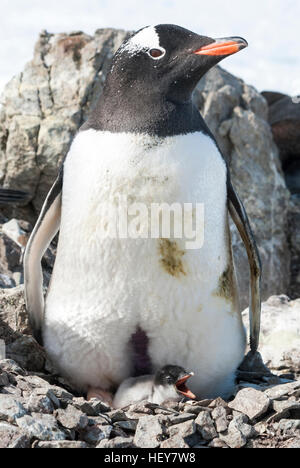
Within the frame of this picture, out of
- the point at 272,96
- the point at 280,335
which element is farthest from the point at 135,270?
the point at 272,96

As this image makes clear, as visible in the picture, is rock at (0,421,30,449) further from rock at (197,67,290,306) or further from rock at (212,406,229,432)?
rock at (197,67,290,306)

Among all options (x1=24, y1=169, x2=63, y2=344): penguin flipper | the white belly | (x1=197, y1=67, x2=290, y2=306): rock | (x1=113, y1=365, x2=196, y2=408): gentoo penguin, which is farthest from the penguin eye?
(x1=197, y1=67, x2=290, y2=306): rock

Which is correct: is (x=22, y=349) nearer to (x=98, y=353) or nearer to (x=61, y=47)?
(x=98, y=353)

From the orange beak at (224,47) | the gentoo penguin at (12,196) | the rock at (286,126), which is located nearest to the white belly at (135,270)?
the orange beak at (224,47)

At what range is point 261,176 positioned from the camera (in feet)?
26.9

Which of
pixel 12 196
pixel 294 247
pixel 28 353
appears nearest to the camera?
pixel 28 353

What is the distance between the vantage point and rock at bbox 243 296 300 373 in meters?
3.66

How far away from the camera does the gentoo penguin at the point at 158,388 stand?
2.48 m

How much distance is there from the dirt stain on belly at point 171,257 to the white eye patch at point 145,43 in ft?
2.26

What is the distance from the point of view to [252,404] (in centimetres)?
238

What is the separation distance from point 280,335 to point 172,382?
1568 mm

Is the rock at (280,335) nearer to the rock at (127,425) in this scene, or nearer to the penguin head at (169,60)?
the rock at (127,425)

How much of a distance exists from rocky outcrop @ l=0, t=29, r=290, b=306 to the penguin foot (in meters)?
3.82

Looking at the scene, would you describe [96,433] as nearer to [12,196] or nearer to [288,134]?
[12,196]
